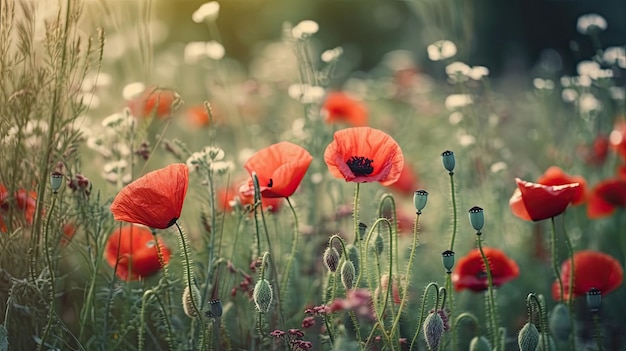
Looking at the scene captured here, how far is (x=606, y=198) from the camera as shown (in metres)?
3.15

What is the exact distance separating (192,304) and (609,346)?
1643 mm

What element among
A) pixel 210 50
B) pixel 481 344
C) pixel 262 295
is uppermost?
pixel 210 50

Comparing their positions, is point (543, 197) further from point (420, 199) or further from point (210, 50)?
point (210, 50)

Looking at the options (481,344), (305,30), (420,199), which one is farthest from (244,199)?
(481,344)

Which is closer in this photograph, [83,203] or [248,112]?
[83,203]

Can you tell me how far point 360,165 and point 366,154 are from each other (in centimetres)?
4

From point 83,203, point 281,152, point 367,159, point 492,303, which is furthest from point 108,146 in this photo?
point 492,303

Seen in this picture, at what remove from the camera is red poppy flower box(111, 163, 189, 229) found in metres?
1.98

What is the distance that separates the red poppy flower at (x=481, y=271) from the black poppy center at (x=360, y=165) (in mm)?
Answer: 602

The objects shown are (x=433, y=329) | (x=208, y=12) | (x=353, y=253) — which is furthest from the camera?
(x=208, y=12)

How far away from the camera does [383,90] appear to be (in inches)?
187

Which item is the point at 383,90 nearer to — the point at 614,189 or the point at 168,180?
the point at 614,189

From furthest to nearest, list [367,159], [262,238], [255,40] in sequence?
[255,40]
[262,238]
[367,159]

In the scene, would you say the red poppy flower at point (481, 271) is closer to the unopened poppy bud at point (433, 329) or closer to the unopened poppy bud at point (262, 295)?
the unopened poppy bud at point (433, 329)
